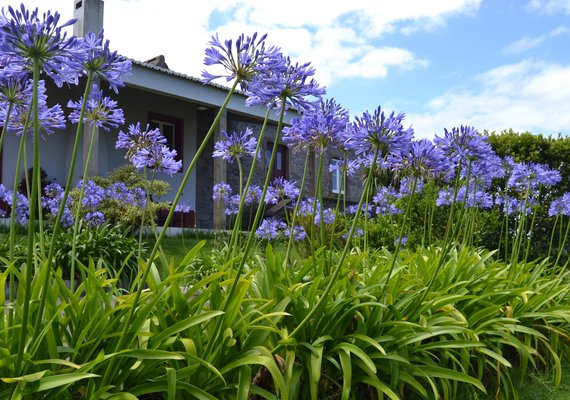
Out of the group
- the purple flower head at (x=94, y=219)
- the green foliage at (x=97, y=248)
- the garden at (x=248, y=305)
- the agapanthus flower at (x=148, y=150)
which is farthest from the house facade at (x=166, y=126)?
the garden at (x=248, y=305)

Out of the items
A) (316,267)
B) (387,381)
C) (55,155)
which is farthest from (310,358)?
(55,155)

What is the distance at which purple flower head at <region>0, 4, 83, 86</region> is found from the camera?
74.6 inches

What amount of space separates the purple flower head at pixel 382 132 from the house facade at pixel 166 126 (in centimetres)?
809

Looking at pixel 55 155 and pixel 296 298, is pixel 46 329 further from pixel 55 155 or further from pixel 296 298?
pixel 55 155

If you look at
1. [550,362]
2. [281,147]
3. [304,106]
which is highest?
[281,147]

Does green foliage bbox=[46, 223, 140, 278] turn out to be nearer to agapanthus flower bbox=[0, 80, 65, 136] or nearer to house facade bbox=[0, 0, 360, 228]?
agapanthus flower bbox=[0, 80, 65, 136]

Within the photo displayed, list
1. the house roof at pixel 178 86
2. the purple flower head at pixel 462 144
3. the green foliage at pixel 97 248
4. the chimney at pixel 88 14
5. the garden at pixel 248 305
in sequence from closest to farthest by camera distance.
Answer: the garden at pixel 248 305, the purple flower head at pixel 462 144, the green foliage at pixel 97 248, the chimney at pixel 88 14, the house roof at pixel 178 86

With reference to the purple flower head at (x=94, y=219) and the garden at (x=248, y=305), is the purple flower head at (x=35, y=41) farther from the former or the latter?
the purple flower head at (x=94, y=219)

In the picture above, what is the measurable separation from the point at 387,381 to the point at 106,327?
1.50 metres

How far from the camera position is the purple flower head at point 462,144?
3.30 metres

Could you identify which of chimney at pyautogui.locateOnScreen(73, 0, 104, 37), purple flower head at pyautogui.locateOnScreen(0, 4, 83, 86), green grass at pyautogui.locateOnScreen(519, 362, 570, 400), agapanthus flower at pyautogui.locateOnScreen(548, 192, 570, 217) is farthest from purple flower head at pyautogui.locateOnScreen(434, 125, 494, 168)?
chimney at pyautogui.locateOnScreen(73, 0, 104, 37)

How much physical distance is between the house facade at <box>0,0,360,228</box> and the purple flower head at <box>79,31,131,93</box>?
7922mm

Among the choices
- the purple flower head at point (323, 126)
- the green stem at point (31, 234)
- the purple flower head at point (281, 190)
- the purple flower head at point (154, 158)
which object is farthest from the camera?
the purple flower head at point (281, 190)

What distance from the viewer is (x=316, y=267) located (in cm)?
352
